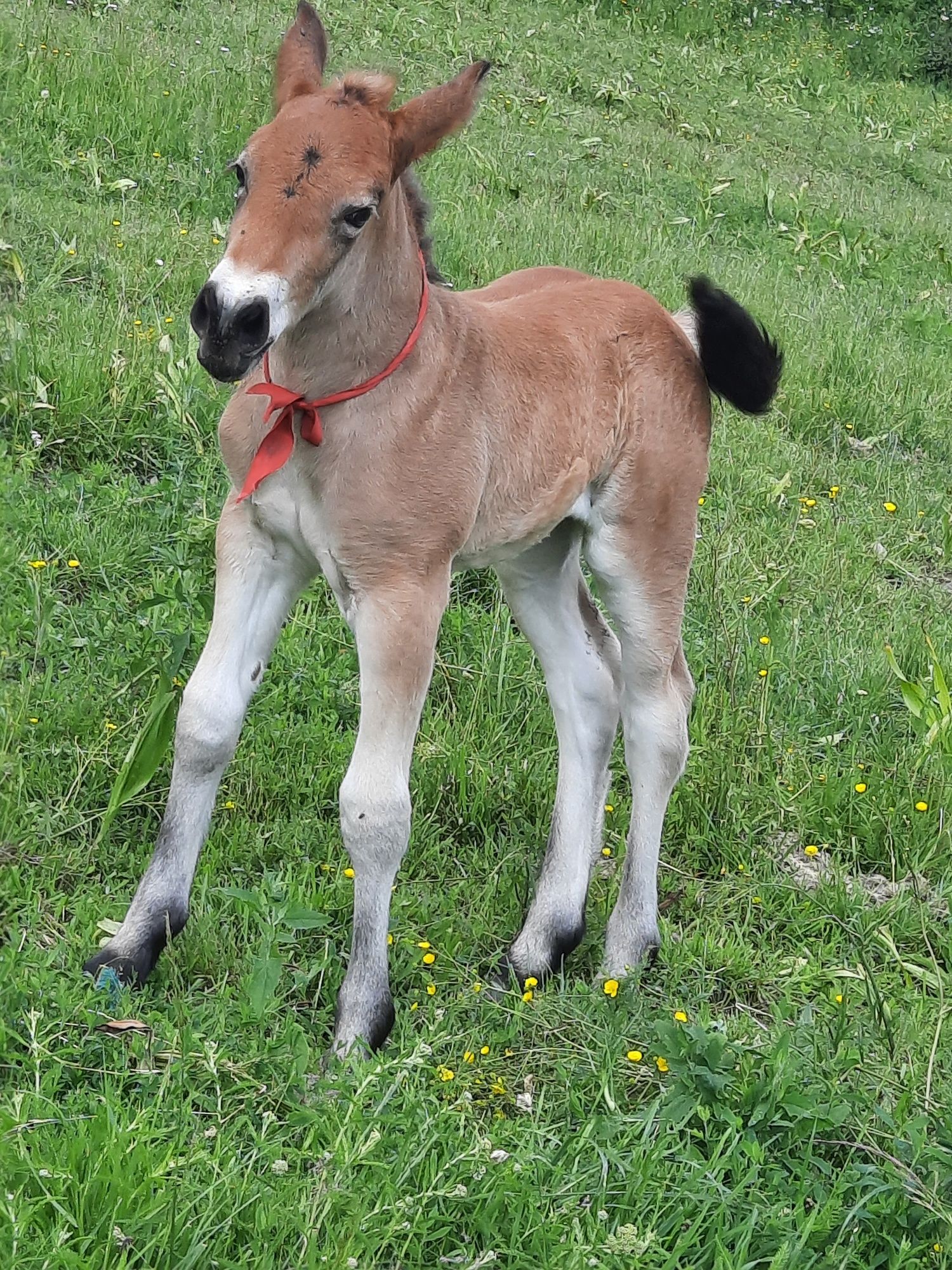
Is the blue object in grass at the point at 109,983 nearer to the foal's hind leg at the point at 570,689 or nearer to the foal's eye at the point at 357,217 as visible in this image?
the foal's hind leg at the point at 570,689

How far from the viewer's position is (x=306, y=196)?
8.04ft

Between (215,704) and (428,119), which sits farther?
(215,704)

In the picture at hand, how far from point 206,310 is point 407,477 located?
2.15 ft

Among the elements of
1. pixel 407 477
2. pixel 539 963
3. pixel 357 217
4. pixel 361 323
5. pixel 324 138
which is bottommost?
pixel 539 963

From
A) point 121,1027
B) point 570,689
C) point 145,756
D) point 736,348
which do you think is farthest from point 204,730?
point 736,348

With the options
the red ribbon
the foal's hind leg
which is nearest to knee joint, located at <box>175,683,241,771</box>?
the red ribbon

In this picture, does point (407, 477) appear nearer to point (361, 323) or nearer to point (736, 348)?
point (361, 323)

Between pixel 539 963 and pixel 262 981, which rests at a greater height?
pixel 262 981

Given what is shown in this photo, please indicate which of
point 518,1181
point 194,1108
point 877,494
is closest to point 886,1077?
point 518,1181

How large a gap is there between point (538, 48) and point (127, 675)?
1012 centimetres

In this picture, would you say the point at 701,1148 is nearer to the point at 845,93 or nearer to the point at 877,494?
the point at 877,494

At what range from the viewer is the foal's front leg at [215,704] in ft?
9.73

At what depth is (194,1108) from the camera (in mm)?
2652

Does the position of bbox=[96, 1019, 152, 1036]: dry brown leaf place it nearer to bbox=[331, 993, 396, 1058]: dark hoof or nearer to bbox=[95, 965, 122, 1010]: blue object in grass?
bbox=[95, 965, 122, 1010]: blue object in grass
